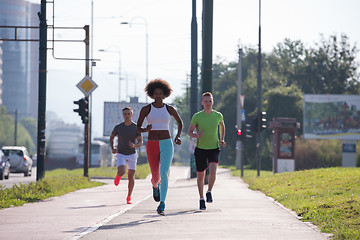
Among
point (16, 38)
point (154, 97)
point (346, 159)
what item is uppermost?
point (16, 38)

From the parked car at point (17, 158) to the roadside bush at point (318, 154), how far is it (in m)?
22.2

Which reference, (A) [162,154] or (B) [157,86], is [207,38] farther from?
(A) [162,154]

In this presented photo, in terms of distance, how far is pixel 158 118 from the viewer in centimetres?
1287

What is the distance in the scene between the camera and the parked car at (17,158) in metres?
44.7

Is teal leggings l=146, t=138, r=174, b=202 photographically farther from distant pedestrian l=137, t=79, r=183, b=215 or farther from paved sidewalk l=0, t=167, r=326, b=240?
paved sidewalk l=0, t=167, r=326, b=240

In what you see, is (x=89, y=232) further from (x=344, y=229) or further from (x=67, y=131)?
(x=67, y=131)

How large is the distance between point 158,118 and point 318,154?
47.3 m

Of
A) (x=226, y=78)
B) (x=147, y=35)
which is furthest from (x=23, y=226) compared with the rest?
(x=226, y=78)

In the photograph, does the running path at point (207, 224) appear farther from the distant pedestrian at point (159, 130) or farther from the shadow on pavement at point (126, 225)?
the distant pedestrian at point (159, 130)

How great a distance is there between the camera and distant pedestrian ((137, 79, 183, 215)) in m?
12.9

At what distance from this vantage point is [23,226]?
39.9 ft

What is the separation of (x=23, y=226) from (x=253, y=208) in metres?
5.34

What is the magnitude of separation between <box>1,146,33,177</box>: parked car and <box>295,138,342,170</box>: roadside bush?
2220 centimetres

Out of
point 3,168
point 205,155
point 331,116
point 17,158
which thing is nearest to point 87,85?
point 3,168
